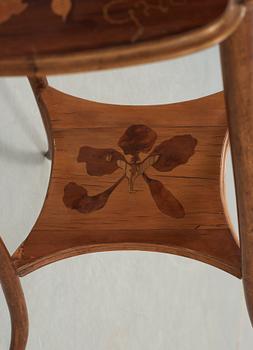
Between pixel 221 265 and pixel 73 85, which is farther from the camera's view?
pixel 73 85

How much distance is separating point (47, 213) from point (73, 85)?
0.54 metres

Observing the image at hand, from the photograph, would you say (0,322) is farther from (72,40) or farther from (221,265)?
(72,40)

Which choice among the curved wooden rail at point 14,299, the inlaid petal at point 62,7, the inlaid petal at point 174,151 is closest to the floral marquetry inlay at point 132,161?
the inlaid petal at point 174,151

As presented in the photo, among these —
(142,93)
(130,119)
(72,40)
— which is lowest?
(72,40)

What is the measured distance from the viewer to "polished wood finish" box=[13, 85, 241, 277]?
93 centimetres

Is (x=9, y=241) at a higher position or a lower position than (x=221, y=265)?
higher

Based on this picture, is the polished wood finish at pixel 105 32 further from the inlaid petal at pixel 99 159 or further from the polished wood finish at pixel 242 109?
the inlaid petal at pixel 99 159

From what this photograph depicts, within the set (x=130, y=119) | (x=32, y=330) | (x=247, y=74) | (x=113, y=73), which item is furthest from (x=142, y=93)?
(x=247, y=74)

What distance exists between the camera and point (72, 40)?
1.77ft

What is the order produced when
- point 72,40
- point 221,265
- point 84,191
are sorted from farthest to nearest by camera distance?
1. point 84,191
2. point 221,265
3. point 72,40

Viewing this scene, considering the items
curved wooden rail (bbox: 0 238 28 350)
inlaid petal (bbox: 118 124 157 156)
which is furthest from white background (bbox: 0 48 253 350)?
inlaid petal (bbox: 118 124 157 156)

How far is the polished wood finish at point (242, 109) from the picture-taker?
1.84 ft

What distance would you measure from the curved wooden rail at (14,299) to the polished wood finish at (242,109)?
30 centimetres

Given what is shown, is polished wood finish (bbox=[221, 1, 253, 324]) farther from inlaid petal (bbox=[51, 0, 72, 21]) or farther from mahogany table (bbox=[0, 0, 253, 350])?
inlaid petal (bbox=[51, 0, 72, 21])
